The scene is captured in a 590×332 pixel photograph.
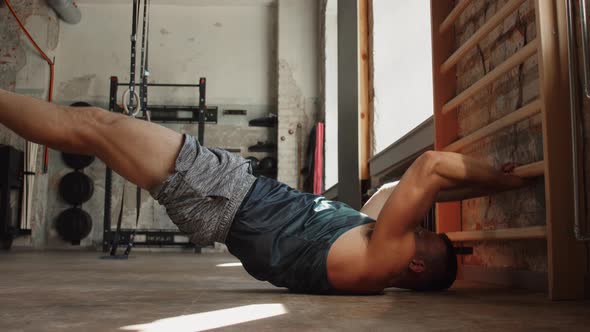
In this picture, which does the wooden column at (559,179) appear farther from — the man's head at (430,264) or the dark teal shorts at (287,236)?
the dark teal shorts at (287,236)

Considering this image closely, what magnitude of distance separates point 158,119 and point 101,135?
22.4 ft

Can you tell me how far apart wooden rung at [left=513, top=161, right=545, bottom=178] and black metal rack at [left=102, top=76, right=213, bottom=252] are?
19.5 feet

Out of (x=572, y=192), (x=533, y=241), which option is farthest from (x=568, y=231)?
(x=533, y=241)

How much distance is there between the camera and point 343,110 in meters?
5.34

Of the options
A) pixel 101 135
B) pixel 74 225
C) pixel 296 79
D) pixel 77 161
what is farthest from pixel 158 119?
pixel 101 135

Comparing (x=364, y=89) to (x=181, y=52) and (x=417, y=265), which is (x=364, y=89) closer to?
(x=417, y=265)

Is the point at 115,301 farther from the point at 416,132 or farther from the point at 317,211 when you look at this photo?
the point at 416,132

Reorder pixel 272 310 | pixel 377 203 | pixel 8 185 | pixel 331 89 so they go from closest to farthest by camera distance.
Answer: pixel 272 310 < pixel 377 203 < pixel 8 185 < pixel 331 89

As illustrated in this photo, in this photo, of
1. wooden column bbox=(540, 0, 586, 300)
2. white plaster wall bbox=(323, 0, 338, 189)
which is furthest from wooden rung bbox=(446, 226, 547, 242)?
white plaster wall bbox=(323, 0, 338, 189)

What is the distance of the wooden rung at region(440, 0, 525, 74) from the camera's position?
2158 millimetres

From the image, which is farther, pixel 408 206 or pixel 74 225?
pixel 74 225

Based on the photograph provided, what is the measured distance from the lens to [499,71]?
2244 mm

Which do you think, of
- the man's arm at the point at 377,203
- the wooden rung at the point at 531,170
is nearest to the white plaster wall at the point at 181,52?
the man's arm at the point at 377,203

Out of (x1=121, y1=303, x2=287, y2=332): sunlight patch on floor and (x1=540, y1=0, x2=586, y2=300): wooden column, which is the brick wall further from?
(x1=121, y1=303, x2=287, y2=332): sunlight patch on floor
